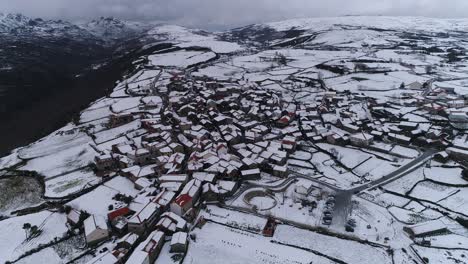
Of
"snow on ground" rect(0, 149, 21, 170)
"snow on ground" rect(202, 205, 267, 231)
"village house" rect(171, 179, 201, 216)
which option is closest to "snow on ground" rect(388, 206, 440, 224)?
"snow on ground" rect(202, 205, 267, 231)

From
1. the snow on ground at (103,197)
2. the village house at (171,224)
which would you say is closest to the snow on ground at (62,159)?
the snow on ground at (103,197)

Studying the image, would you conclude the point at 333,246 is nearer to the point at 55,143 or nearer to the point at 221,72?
the point at 55,143

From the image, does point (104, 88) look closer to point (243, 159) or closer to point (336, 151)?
point (243, 159)

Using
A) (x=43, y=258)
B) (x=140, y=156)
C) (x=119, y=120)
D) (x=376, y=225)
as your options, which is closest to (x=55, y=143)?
(x=119, y=120)

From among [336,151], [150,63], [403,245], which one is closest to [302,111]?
[336,151]

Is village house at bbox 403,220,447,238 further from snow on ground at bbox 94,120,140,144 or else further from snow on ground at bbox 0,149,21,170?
snow on ground at bbox 0,149,21,170
